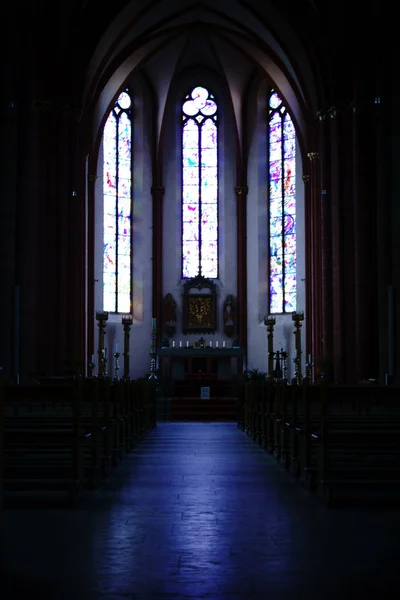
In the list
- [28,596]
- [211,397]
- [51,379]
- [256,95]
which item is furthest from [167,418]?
[28,596]

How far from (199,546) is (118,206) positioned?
96.1ft

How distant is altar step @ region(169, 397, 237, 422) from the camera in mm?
27422

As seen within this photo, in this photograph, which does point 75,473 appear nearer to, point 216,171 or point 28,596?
point 28,596

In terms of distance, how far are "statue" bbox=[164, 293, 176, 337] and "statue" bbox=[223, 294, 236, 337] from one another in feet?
6.57

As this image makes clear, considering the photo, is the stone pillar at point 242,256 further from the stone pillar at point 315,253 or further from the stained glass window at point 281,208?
the stone pillar at point 315,253

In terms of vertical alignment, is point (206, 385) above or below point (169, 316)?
below

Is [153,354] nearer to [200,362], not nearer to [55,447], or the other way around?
[200,362]

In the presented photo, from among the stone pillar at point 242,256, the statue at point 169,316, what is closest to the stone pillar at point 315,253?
the stone pillar at point 242,256

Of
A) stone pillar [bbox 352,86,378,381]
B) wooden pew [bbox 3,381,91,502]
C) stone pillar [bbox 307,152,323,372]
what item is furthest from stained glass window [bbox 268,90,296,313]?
wooden pew [bbox 3,381,91,502]

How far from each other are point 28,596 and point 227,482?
202 inches

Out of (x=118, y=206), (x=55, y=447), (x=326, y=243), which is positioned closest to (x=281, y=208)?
(x=118, y=206)

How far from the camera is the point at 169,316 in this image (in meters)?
34.4

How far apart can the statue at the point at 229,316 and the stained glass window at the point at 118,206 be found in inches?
149

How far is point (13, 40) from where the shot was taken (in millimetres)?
20797
